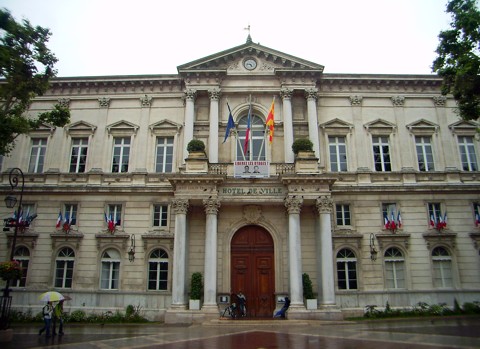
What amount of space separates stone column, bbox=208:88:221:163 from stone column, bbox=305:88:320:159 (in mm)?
6000

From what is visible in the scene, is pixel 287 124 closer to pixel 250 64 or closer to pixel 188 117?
pixel 250 64

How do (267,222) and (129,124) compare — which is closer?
(267,222)

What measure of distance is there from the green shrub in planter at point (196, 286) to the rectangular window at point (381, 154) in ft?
44.1

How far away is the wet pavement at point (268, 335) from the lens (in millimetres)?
13221

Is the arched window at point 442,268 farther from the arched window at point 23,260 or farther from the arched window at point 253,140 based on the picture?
the arched window at point 23,260

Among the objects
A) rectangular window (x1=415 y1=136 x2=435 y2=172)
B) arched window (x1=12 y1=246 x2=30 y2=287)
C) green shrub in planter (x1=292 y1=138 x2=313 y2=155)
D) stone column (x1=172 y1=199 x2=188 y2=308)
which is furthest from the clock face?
arched window (x1=12 y1=246 x2=30 y2=287)

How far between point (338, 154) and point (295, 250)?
785cm

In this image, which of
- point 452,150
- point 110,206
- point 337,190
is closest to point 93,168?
point 110,206

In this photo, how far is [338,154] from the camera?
1022 inches

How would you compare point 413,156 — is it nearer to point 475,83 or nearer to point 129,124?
point 475,83

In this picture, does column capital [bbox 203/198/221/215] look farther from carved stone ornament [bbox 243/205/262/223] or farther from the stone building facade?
carved stone ornament [bbox 243/205/262/223]

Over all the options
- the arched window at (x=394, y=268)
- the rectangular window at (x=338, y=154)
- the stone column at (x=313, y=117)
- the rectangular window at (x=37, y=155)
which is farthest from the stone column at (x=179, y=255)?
the arched window at (x=394, y=268)

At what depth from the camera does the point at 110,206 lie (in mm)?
25078

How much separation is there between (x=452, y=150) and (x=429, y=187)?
3.49 m
